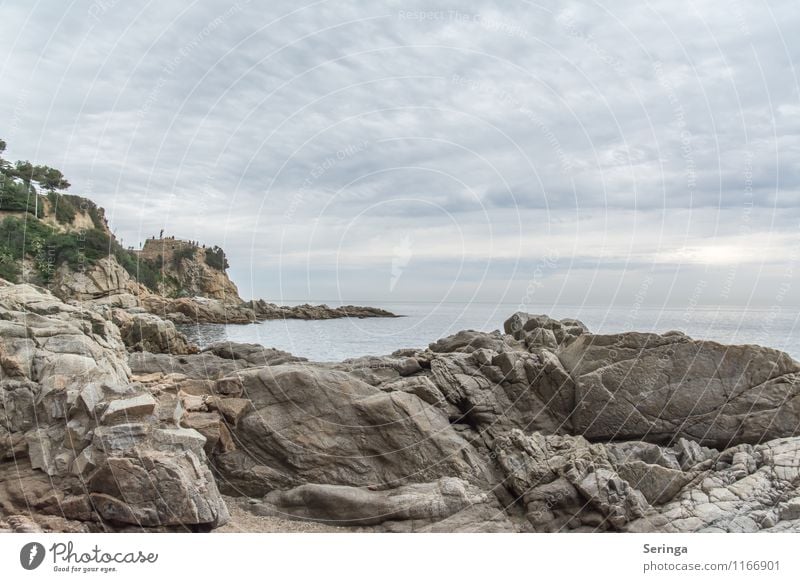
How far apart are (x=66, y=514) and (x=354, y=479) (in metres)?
6.17

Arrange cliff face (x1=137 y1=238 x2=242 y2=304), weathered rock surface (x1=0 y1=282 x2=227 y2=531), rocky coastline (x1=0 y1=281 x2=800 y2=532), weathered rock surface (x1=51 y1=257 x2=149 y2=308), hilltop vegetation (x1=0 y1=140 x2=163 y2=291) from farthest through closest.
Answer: cliff face (x1=137 y1=238 x2=242 y2=304)
weathered rock surface (x1=51 y1=257 x2=149 y2=308)
hilltop vegetation (x1=0 y1=140 x2=163 y2=291)
rocky coastline (x1=0 y1=281 x2=800 y2=532)
weathered rock surface (x1=0 y1=282 x2=227 y2=531)

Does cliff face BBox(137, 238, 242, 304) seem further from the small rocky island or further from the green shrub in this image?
the small rocky island

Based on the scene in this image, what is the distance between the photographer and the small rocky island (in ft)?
39.6

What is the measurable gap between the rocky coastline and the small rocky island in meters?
0.04

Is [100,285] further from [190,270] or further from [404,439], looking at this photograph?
[404,439]

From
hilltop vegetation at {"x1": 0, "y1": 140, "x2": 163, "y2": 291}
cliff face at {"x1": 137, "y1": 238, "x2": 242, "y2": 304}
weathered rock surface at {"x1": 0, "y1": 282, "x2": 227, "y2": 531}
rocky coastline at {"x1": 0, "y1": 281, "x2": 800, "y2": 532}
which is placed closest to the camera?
weathered rock surface at {"x1": 0, "y1": 282, "x2": 227, "y2": 531}

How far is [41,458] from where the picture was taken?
40.8 ft

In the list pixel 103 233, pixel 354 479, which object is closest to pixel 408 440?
pixel 354 479

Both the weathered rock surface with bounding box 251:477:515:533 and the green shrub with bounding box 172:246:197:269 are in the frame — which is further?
the green shrub with bounding box 172:246:197:269

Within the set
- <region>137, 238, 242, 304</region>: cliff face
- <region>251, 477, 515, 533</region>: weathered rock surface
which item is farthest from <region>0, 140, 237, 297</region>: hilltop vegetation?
<region>251, 477, 515, 533</region>: weathered rock surface

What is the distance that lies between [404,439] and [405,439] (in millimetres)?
25

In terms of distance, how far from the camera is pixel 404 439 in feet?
50.5

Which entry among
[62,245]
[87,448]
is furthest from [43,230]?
[87,448]
